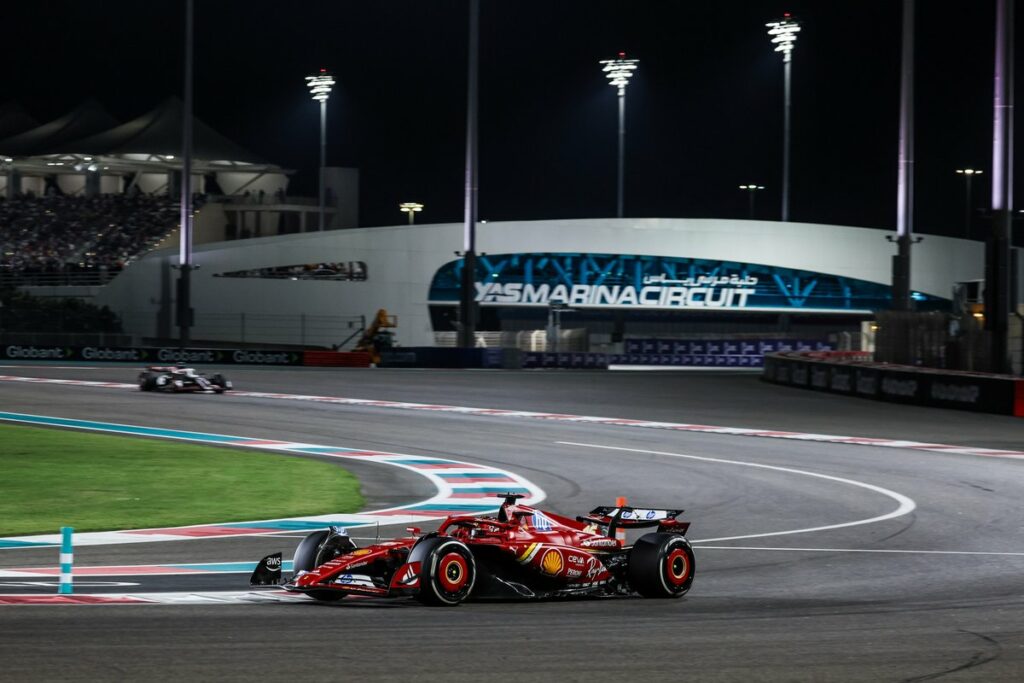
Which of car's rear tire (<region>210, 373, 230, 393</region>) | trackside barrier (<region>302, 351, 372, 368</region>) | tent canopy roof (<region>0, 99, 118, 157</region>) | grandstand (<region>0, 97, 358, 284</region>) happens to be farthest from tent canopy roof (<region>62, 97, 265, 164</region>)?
car's rear tire (<region>210, 373, 230, 393</region>)

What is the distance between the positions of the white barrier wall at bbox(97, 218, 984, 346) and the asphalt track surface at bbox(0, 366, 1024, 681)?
3597 cm

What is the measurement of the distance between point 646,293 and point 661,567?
59102mm

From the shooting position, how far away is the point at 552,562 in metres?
9.70

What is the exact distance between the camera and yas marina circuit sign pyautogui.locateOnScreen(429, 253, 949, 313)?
67.1 meters

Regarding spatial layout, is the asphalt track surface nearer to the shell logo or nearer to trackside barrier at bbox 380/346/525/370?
the shell logo

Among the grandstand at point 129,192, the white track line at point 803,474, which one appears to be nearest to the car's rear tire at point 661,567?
the white track line at point 803,474

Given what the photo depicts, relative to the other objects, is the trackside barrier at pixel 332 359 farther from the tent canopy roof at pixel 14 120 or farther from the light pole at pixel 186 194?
the tent canopy roof at pixel 14 120

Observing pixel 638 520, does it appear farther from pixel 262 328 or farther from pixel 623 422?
pixel 262 328

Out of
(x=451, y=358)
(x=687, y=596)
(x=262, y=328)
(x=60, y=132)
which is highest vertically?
(x=60, y=132)

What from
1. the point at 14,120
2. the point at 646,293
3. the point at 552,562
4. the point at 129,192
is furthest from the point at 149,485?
the point at 14,120

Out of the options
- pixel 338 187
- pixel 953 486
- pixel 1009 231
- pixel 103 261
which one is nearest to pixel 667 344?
pixel 338 187

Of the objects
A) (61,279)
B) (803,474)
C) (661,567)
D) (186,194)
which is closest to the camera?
(661,567)

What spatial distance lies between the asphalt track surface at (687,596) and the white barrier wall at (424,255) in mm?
35968

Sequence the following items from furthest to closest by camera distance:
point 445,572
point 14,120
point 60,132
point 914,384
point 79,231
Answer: point 14,120
point 60,132
point 79,231
point 914,384
point 445,572
